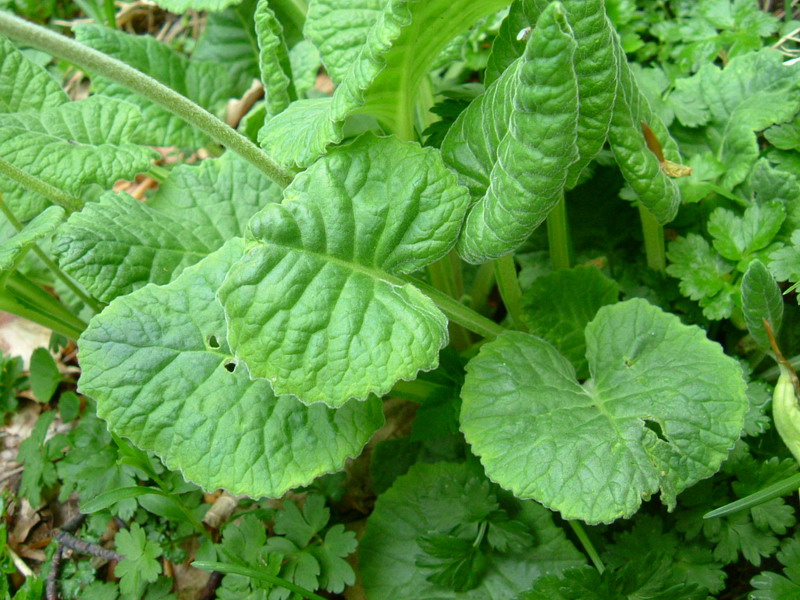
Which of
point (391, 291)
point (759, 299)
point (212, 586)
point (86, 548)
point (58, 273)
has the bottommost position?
point (212, 586)

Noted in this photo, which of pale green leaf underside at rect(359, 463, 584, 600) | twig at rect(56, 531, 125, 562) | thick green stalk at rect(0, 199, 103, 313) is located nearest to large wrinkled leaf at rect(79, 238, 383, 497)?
pale green leaf underside at rect(359, 463, 584, 600)

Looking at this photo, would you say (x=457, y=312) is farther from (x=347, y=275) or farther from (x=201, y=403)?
(x=201, y=403)

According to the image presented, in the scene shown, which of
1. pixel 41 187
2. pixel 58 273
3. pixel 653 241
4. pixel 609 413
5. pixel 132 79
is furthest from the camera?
pixel 58 273

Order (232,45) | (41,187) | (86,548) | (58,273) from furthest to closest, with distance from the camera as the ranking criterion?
(232,45) → (58,273) → (86,548) → (41,187)

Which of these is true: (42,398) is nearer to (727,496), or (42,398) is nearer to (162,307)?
(162,307)

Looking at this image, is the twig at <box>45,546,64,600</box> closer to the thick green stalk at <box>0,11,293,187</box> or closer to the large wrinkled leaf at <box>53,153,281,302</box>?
the large wrinkled leaf at <box>53,153,281,302</box>

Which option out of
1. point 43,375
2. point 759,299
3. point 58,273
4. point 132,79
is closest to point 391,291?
point 132,79

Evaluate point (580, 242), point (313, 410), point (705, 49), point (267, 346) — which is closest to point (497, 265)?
point (580, 242)
